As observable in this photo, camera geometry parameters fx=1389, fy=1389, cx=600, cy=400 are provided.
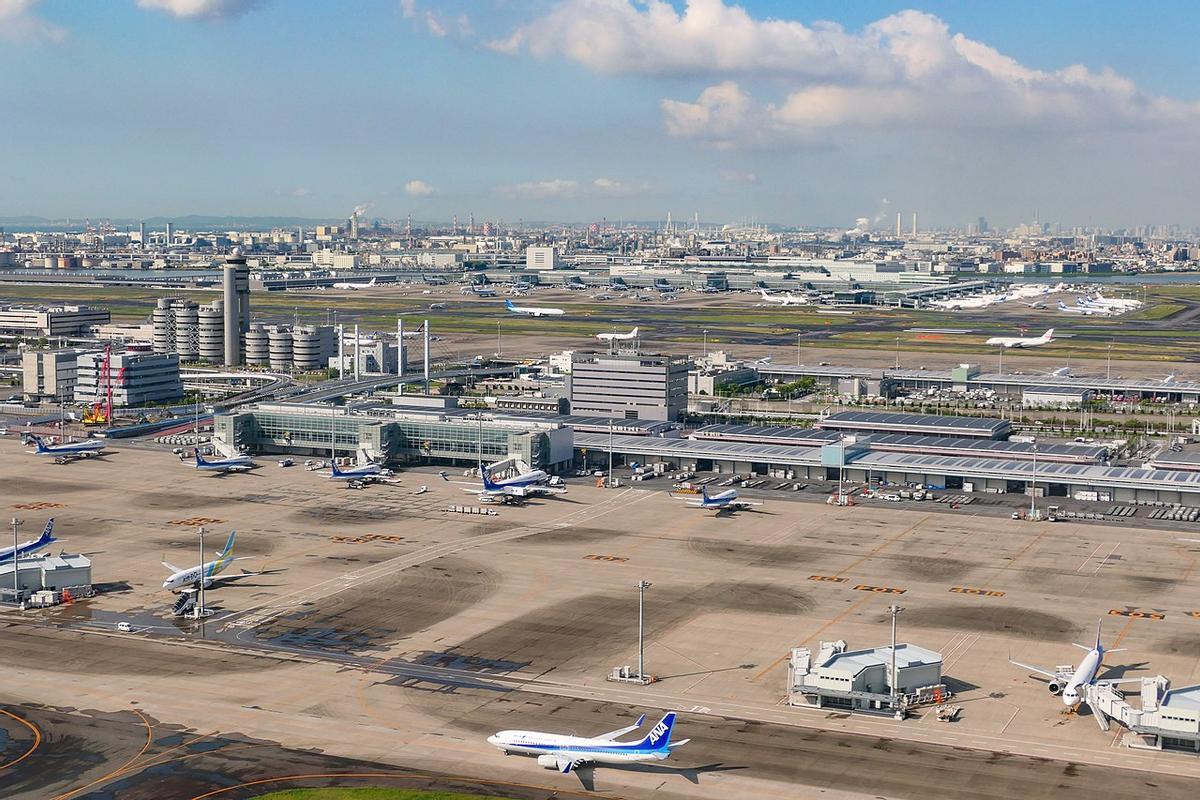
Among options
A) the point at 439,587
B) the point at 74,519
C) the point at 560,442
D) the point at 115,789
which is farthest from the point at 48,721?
the point at 560,442

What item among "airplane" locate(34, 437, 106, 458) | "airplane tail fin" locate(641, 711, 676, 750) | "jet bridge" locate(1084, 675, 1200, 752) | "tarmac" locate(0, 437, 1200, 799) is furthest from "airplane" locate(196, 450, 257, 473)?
"jet bridge" locate(1084, 675, 1200, 752)

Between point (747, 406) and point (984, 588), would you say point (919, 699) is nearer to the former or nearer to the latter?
point (984, 588)

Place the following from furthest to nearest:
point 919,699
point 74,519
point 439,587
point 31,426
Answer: point 31,426, point 74,519, point 439,587, point 919,699

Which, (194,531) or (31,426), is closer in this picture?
(194,531)

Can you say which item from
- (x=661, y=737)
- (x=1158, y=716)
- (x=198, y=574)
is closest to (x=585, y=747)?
(x=661, y=737)

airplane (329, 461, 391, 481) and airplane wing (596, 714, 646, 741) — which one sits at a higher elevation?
airplane (329, 461, 391, 481)

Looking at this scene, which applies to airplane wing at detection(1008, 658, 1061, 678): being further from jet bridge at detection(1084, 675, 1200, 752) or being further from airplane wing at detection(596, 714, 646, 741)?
airplane wing at detection(596, 714, 646, 741)
